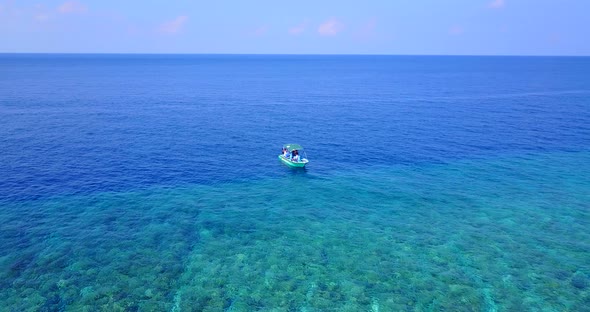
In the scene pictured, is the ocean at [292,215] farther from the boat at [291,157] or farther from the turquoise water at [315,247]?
the boat at [291,157]

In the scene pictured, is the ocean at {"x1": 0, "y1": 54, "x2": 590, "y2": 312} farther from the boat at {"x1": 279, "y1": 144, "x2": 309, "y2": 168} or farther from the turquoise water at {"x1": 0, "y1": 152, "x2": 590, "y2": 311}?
the boat at {"x1": 279, "y1": 144, "x2": 309, "y2": 168}

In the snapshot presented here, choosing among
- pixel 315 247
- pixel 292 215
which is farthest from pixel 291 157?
pixel 315 247

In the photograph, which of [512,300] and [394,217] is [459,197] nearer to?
[394,217]

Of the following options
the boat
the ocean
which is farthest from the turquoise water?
the boat

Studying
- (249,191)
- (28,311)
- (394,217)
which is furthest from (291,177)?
(28,311)

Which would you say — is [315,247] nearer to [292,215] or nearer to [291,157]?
[292,215]
